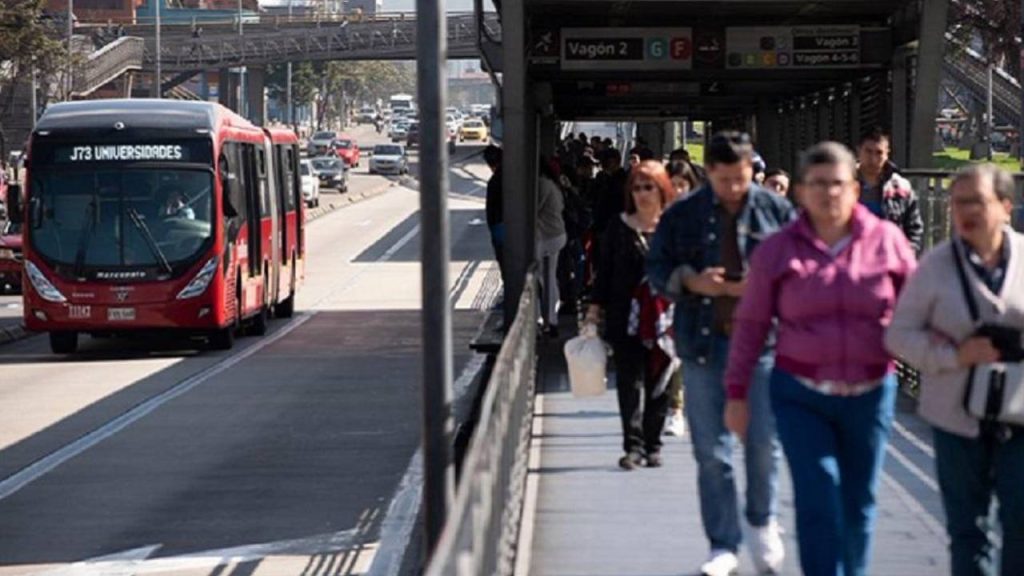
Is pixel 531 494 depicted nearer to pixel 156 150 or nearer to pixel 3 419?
pixel 3 419

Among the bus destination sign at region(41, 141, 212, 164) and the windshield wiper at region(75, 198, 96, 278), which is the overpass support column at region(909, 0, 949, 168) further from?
the windshield wiper at region(75, 198, 96, 278)

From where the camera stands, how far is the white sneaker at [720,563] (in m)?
10.1

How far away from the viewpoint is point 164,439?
67.0ft

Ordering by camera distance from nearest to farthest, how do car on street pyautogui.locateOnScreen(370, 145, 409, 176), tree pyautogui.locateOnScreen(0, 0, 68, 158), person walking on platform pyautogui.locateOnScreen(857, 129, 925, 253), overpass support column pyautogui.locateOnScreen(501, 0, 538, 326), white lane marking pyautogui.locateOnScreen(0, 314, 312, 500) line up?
person walking on platform pyautogui.locateOnScreen(857, 129, 925, 253) → white lane marking pyautogui.locateOnScreen(0, 314, 312, 500) → overpass support column pyautogui.locateOnScreen(501, 0, 538, 326) → tree pyautogui.locateOnScreen(0, 0, 68, 158) → car on street pyautogui.locateOnScreen(370, 145, 409, 176)

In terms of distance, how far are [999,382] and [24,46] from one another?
182 ft

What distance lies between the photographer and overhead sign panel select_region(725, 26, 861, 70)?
2320cm

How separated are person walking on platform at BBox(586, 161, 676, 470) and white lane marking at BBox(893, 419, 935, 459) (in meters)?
2.23

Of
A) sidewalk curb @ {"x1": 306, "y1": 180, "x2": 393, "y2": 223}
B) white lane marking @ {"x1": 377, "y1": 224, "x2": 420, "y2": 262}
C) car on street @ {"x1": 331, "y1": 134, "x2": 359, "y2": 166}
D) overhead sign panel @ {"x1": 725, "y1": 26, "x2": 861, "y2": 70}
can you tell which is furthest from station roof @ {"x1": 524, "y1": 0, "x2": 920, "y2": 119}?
car on street @ {"x1": 331, "y1": 134, "x2": 359, "y2": 166}

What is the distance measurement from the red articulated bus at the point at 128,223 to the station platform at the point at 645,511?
13.4 metres

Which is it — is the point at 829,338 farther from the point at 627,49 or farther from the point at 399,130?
the point at 399,130

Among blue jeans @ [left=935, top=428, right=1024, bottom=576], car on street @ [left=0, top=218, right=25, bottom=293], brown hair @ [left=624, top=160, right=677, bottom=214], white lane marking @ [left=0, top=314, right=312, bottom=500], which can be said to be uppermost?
brown hair @ [left=624, top=160, right=677, bottom=214]

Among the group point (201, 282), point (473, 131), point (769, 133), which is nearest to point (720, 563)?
point (201, 282)

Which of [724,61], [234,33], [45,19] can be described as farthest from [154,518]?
[234,33]

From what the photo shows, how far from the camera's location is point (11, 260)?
43906 mm
